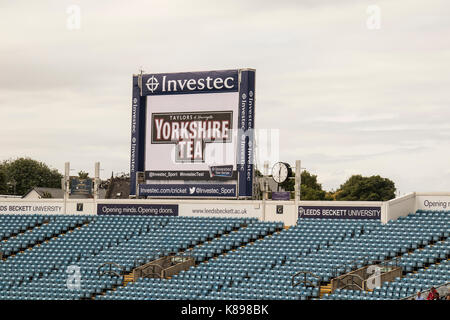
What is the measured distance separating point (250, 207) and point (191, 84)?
27.0 feet

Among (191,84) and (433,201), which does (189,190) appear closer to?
(191,84)

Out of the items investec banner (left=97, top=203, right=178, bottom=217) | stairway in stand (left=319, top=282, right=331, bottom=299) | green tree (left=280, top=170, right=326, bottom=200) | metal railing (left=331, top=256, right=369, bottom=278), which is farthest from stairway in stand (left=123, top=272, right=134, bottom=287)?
green tree (left=280, top=170, right=326, bottom=200)

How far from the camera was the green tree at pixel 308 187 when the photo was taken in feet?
335

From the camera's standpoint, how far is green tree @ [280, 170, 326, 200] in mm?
102131

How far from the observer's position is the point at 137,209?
4616 centimetres

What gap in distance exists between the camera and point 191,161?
42.6 metres

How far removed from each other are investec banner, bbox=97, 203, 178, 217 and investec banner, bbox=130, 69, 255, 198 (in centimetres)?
160

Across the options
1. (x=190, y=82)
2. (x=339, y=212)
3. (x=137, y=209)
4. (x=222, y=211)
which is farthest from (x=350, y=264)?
(x=137, y=209)

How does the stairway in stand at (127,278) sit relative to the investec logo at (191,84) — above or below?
below

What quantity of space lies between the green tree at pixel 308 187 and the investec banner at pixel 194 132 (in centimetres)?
4693

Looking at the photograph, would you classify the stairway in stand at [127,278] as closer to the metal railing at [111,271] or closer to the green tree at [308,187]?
the metal railing at [111,271]

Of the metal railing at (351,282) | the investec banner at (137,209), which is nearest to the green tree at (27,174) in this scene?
the investec banner at (137,209)
